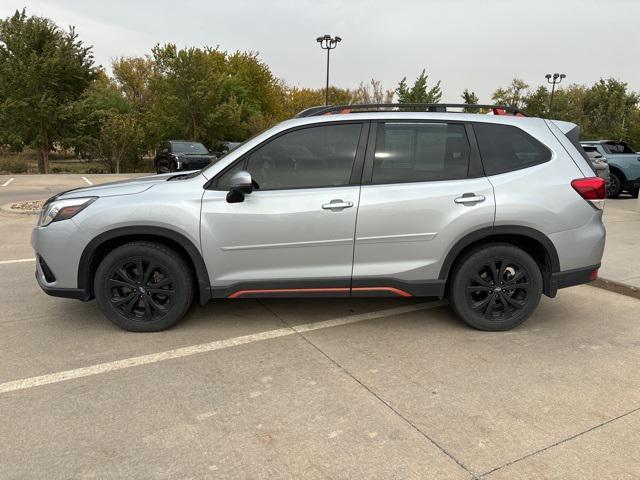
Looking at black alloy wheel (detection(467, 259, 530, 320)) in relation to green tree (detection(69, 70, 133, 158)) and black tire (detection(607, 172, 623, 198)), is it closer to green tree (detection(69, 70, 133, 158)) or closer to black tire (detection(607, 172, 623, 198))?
black tire (detection(607, 172, 623, 198))

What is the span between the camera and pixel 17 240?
7648mm

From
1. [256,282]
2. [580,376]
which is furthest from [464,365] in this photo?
[256,282]

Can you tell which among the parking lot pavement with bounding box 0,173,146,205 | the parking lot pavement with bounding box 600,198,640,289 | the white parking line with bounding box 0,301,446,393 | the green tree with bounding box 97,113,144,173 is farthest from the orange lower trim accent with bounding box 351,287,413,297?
the green tree with bounding box 97,113,144,173

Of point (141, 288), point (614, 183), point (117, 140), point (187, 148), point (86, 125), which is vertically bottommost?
point (141, 288)

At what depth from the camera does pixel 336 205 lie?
372cm

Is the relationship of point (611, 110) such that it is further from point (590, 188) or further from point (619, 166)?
point (590, 188)

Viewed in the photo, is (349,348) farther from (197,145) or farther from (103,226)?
(197,145)

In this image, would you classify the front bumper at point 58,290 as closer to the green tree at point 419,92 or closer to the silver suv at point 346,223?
the silver suv at point 346,223

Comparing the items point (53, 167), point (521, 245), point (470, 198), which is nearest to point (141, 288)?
point (470, 198)

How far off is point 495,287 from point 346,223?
1.38m

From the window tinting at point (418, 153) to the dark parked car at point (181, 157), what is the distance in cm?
1471

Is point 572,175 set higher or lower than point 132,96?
lower

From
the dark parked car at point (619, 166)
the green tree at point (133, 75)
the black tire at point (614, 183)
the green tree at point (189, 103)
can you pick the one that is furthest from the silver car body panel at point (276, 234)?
the green tree at point (133, 75)

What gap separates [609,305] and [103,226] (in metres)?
4.76
